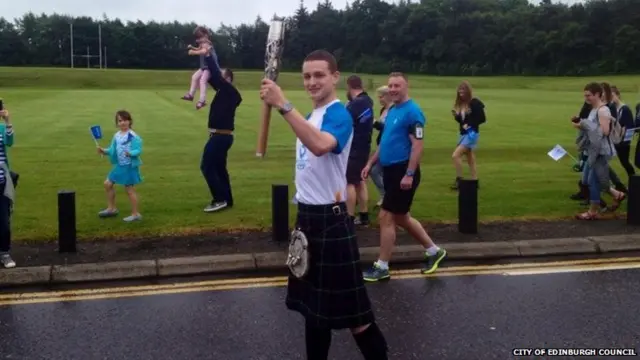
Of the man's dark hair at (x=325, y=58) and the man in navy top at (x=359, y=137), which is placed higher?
the man's dark hair at (x=325, y=58)

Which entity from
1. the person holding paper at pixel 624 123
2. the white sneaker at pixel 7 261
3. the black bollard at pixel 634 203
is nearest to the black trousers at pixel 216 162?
the white sneaker at pixel 7 261

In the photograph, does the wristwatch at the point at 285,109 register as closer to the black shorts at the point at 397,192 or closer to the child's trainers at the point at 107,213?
the black shorts at the point at 397,192

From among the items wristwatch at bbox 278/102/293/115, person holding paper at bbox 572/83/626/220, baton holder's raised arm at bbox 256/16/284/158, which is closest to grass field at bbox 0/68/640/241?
person holding paper at bbox 572/83/626/220

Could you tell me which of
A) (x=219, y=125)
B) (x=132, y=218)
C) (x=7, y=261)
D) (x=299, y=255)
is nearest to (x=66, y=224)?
(x=7, y=261)

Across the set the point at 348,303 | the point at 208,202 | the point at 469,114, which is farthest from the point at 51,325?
the point at 469,114

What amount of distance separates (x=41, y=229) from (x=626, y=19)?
98.1 meters

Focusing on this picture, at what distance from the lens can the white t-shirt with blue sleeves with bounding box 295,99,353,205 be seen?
3.57 meters

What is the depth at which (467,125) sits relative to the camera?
11.4 meters

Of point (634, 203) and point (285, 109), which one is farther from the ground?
point (285, 109)

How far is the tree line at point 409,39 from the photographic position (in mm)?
92750

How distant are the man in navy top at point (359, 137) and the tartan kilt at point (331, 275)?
4.00 meters

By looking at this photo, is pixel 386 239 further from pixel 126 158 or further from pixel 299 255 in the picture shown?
pixel 126 158

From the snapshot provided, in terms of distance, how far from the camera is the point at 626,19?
92625 mm

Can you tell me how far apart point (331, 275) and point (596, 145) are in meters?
5.91
